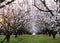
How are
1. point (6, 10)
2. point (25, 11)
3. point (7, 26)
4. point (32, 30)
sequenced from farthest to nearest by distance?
1. point (32, 30)
2. point (25, 11)
3. point (6, 10)
4. point (7, 26)

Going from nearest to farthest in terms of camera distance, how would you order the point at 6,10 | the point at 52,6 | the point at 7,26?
the point at 52,6
the point at 7,26
the point at 6,10

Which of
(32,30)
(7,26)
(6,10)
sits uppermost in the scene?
(6,10)

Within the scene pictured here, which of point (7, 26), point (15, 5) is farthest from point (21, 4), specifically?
point (7, 26)

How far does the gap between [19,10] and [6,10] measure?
3135 millimetres

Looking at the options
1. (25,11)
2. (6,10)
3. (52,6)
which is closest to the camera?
(52,6)

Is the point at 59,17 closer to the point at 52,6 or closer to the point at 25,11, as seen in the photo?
the point at 52,6

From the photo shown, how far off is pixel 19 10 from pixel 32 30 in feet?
178

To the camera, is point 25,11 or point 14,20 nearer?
point 14,20

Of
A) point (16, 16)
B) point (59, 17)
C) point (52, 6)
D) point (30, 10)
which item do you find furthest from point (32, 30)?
point (59, 17)

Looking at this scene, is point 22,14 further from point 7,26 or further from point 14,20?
point 7,26

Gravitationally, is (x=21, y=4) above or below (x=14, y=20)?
above

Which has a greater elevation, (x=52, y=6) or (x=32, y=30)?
(x=52, y=6)

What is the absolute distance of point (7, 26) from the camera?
3509 cm

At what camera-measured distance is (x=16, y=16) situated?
39125mm
